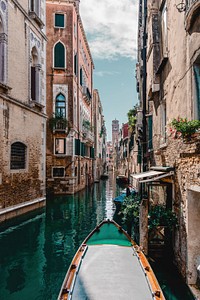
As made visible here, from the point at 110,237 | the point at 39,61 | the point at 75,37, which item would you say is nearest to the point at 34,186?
the point at 39,61

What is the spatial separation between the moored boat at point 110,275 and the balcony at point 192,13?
14.3ft

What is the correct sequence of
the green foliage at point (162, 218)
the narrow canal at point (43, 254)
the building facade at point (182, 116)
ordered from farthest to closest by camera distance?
the green foliage at point (162, 218) → the narrow canal at point (43, 254) → the building facade at point (182, 116)

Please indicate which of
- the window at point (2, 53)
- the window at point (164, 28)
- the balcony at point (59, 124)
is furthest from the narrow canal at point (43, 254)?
the balcony at point (59, 124)

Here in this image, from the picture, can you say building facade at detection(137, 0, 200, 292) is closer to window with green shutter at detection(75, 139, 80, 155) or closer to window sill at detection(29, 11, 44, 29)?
window sill at detection(29, 11, 44, 29)

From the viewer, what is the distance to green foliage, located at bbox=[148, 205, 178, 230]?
19.9 feet

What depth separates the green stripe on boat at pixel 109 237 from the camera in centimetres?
561

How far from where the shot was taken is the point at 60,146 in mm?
21500

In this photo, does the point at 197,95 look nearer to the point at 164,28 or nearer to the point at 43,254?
the point at 164,28

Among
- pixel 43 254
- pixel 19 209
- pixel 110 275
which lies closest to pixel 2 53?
pixel 19 209

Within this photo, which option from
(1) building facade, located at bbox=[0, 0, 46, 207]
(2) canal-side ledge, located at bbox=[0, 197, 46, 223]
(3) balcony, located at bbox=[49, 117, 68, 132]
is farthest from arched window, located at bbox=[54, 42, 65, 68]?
(2) canal-side ledge, located at bbox=[0, 197, 46, 223]

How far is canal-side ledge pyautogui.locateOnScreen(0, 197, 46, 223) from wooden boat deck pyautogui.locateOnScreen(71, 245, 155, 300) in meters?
5.65

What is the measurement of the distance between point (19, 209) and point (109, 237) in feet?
19.6

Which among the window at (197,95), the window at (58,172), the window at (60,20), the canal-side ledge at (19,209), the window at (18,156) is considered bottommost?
the canal-side ledge at (19,209)

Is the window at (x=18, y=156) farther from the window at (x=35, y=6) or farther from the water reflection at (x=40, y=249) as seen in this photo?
the window at (x=35, y=6)
